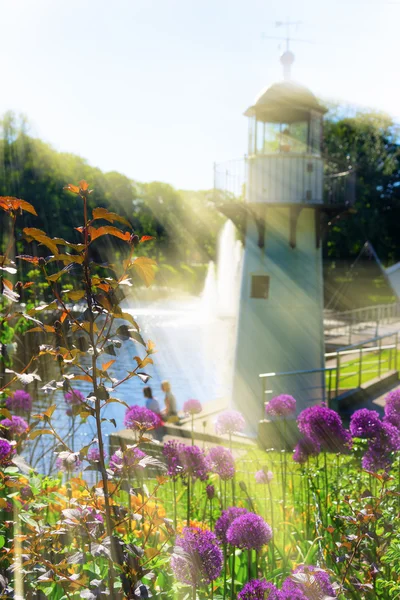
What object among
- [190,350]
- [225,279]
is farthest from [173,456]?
[225,279]

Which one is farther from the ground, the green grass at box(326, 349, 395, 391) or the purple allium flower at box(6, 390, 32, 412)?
the purple allium flower at box(6, 390, 32, 412)

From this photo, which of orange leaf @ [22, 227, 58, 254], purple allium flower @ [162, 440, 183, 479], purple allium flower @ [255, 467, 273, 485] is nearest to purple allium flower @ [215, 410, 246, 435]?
purple allium flower @ [255, 467, 273, 485]

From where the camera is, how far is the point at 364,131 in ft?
125

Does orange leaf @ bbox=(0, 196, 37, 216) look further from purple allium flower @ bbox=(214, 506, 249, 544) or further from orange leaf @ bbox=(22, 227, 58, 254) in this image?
purple allium flower @ bbox=(214, 506, 249, 544)

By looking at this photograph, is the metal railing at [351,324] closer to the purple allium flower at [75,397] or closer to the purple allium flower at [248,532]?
the purple allium flower at [75,397]

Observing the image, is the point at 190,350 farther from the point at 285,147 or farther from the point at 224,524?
the point at 224,524

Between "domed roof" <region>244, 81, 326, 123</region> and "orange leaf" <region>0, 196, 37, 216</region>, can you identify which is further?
"domed roof" <region>244, 81, 326, 123</region>

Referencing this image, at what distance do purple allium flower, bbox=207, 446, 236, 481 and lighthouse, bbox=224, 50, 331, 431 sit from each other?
8.46 meters

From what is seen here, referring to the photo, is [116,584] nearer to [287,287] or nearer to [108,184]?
[287,287]

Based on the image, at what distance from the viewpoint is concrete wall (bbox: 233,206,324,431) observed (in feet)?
39.1

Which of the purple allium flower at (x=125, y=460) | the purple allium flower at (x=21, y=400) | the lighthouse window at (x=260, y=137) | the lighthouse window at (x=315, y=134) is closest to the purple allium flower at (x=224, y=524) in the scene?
the purple allium flower at (x=125, y=460)

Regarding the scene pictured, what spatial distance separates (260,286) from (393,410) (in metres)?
8.40

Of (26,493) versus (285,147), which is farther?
(285,147)

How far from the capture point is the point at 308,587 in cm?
198
